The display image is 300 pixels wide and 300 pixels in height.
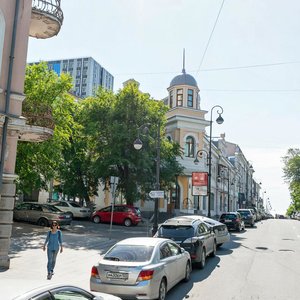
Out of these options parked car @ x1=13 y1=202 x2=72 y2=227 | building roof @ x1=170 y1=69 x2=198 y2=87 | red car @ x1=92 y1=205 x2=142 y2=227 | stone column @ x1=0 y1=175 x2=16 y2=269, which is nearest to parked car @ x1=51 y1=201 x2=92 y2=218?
red car @ x1=92 y1=205 x2=142 y2=227

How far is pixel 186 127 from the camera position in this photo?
4312 cm

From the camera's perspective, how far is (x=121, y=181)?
1249 inches

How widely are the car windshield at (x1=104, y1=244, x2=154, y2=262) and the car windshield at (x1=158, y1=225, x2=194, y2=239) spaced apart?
13.5ft

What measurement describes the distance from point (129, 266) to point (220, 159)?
174 feet

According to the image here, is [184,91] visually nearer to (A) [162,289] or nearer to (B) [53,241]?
(B) [53,241]

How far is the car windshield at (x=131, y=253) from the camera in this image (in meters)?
8.59

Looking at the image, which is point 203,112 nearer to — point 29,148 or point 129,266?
point 29,148

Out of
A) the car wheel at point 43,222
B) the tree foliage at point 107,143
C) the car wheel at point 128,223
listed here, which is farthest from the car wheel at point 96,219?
the car wheel at point 43,222

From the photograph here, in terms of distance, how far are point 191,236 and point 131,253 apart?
4568 millimetres

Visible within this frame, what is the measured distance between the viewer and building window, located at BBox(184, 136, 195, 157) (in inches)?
1702

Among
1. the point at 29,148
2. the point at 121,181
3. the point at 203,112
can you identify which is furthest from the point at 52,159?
the point at 203,112

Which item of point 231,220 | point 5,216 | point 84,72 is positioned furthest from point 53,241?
point 84,72

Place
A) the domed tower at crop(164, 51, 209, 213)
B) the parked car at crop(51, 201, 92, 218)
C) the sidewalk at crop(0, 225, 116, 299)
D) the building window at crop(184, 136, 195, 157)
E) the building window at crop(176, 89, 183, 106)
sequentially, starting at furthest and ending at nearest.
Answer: the building window at crop(176, 89, 183, 106), the building window at crop(184, 136, 195, 157), the domed tower at crop(164, 51, 209, 213), the parked car at crop(51, 201, 92, 218), the sidewalk at crop(0, 225, 116, 299)

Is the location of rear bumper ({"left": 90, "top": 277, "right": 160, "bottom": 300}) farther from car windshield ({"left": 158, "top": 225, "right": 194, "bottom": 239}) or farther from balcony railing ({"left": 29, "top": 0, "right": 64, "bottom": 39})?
balcony railing ({"left": 29, "top": 0, "right": 64, "bottom": 39})
